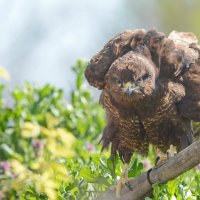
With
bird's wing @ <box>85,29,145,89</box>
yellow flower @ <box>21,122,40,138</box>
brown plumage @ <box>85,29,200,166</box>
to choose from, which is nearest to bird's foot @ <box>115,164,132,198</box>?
brown plumage @ <box>85,29,200,166</box>

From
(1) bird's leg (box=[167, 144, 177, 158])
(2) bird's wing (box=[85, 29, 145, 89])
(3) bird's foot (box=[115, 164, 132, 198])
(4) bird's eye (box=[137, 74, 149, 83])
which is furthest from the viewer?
(1) bird's leg (box=[167, 144, 177, 158])

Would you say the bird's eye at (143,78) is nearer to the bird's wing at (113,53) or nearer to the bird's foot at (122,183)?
the bird's wing at (113,53)

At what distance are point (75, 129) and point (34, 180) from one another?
3499mm

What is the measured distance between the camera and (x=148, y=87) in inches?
223

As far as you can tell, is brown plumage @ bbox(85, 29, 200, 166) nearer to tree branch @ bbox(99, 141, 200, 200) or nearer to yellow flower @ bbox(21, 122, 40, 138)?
tree branch @ bbox(99, 141, 200, 200)

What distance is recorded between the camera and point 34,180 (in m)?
4.06

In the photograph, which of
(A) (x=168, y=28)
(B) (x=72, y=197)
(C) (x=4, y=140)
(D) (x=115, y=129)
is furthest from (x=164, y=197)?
(A) (x=168, y=28)

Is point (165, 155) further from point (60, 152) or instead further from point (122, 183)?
point (60, 152)

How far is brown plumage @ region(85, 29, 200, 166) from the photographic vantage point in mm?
5641

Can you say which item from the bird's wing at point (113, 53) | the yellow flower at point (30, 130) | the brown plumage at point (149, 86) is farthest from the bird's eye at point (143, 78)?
the yellow flower at point (30, 130)

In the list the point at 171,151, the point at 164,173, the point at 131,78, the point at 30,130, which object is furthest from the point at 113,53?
the point at 30,130

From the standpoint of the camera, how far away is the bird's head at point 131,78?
559cm

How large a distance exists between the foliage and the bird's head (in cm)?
41

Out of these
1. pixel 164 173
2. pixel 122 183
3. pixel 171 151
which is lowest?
pixel 164 173
